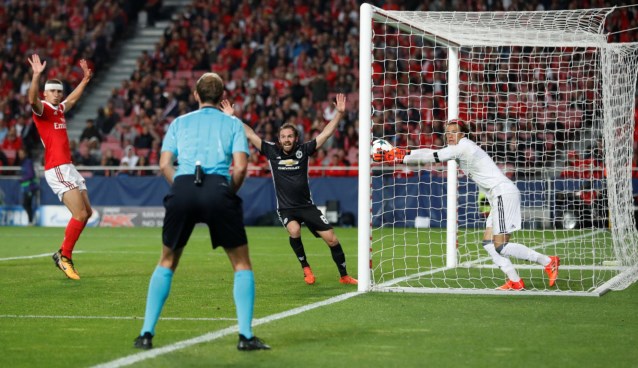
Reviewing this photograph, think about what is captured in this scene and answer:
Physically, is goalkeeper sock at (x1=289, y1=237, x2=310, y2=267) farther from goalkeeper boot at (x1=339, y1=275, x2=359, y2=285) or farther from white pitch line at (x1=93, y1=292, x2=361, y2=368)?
white pitch line at (x1=93, y1=292, x2=361, y2=368)

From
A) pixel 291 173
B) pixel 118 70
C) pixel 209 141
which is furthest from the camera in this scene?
pixel 118 70

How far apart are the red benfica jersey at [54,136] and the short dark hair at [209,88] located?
6.06m

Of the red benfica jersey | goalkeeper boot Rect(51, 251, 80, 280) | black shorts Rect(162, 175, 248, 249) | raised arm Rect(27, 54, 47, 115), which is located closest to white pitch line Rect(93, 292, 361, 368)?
black shorts Rect(162, 175, 248, 249)

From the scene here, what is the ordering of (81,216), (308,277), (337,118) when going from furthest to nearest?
(81,216)
(308,277)
(337,118)

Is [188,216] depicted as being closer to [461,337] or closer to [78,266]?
[461,337]

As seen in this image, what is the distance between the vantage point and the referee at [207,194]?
23.9 ft

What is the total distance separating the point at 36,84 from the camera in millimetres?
11812

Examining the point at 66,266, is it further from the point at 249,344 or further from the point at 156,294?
the point at 249,344

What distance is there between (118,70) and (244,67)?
5895 millimetres

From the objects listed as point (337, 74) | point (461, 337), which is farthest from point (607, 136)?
point (337, 74)

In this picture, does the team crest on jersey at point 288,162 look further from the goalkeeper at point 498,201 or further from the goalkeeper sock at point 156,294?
the goalkeeper sock at point 156,294

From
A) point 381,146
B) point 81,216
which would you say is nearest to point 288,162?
point 381,146

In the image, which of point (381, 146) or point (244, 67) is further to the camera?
point (244, 67)

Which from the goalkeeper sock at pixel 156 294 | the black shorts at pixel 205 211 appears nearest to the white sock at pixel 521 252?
the black shorts at pixel 205 211
